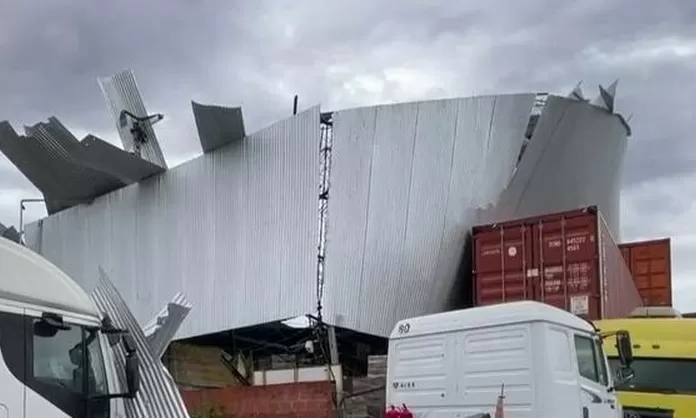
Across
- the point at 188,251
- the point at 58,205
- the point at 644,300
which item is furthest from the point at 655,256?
the point at 58,205

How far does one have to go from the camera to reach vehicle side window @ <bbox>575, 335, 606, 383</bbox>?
10.2 metres

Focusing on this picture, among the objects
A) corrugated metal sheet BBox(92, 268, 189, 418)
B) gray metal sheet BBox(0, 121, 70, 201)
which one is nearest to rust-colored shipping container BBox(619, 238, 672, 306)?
gray metal sheet BBox(0, 121, 70, 201)

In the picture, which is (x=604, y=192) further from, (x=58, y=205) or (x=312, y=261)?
(x=58, y=205)

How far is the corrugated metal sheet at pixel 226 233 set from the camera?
70.5 ft

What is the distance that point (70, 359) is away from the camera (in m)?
6.38

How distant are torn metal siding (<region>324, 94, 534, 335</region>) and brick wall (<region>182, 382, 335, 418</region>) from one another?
4.46 metres

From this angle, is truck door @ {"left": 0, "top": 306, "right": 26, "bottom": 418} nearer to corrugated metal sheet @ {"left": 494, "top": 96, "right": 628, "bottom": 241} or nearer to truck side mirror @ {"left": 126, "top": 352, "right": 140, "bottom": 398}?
truck side mirror @ {"left": 126, "top": 352, "right": 140, "bottom": 398}

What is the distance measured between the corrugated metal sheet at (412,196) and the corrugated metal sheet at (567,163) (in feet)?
0.55

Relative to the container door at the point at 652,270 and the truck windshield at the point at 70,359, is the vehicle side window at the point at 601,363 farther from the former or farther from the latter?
the container door at the point at 652,270

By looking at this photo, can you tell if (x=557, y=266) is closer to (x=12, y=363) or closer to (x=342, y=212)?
(x=342, y=212)

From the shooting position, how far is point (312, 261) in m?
21.1

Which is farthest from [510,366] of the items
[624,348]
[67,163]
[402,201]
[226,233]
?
[67,163]

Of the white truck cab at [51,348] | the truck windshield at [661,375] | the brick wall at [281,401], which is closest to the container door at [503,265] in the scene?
the brick wall at [281,401]

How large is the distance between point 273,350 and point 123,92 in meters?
8.57
